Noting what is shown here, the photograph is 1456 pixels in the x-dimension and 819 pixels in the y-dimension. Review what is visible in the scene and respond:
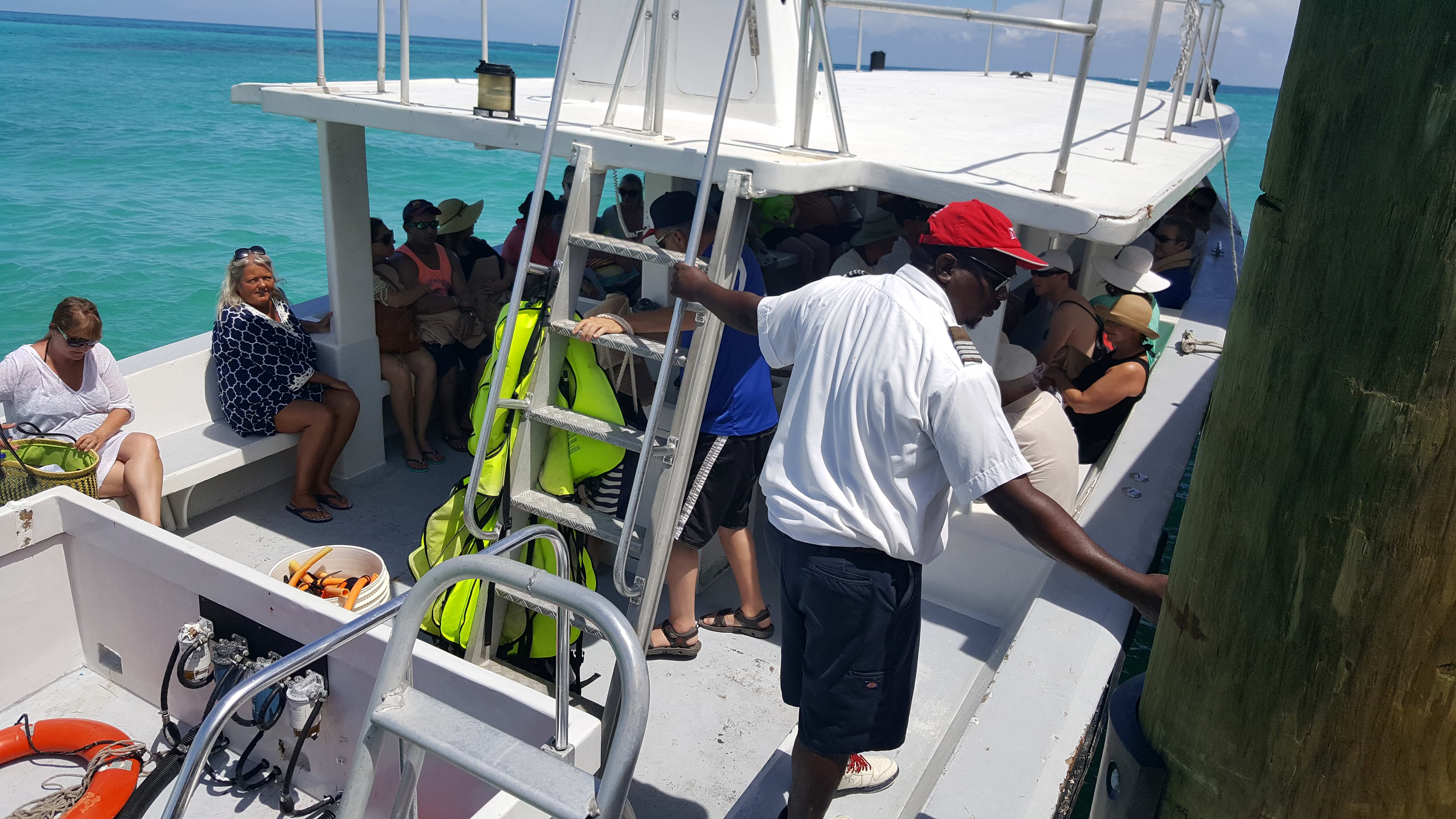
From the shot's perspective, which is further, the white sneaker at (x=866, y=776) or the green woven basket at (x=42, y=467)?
the green woven basket at (x=42, y=467)

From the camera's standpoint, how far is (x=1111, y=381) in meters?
4.00

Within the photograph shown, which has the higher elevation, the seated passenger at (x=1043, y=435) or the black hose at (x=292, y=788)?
the seated passenger at (x=1043, y=435)

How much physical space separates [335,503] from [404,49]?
2.10 meters

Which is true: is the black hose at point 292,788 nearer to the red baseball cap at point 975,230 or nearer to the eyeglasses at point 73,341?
the eyeglasses at point 73,341

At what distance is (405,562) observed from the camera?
4.18 m

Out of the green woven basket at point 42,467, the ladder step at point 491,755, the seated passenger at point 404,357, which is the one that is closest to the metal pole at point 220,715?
the ladder step at point 491,755

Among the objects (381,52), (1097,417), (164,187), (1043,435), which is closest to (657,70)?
(381,52)

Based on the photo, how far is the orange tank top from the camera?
5168 mm

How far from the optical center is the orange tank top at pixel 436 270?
5.17m

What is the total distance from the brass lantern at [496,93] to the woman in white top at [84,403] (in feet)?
5.81

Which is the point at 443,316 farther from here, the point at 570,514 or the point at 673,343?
the point at 673,343

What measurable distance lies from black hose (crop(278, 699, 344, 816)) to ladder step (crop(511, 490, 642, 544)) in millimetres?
849

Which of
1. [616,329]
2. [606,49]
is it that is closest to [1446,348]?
[616,329]

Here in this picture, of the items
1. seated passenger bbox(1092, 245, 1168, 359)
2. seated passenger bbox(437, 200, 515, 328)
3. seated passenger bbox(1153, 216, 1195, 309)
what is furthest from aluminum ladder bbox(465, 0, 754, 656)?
seated passenger bbox(1153, 216, 1195, 309)
